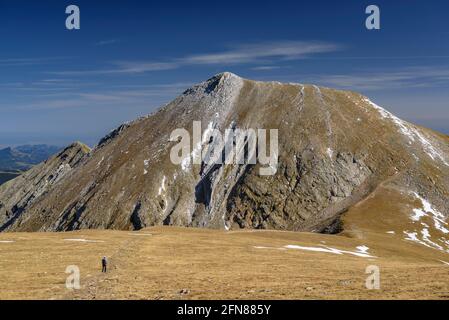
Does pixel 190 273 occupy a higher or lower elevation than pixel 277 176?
lower

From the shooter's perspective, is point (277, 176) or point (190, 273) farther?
point (277, 176)

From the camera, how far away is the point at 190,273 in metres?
37.3

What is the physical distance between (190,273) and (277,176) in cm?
9950

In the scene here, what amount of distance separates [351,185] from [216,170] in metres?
43.6

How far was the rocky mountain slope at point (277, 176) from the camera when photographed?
121812mm

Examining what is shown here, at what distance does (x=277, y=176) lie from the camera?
135m

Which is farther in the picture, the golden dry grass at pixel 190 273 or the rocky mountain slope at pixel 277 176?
the rocky mountain slope at pixel 277 176

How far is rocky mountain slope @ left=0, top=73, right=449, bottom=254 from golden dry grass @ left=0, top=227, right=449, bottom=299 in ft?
188

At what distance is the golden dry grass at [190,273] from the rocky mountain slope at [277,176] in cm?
5728

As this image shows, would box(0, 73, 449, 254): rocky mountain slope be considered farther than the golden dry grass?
Yes

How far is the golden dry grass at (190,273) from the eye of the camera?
28.6 meters

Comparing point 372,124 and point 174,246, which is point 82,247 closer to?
point 174,246

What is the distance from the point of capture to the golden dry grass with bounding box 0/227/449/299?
2861 cm

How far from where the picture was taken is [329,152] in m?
137
